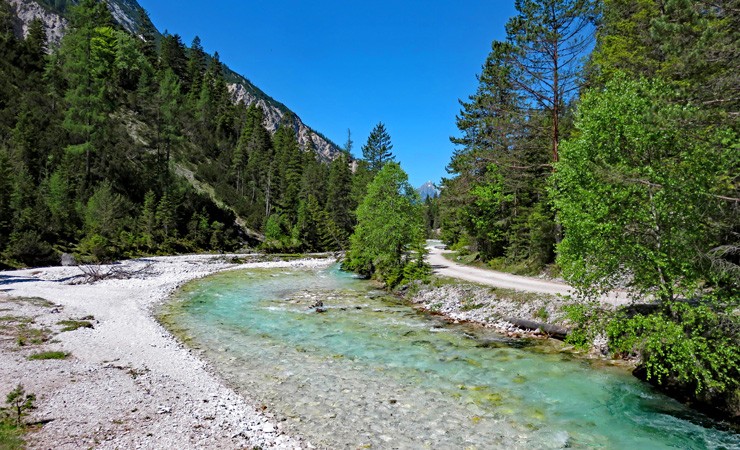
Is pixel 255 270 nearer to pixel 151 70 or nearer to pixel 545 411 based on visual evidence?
pixel 545 411

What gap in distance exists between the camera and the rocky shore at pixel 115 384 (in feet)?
23.7

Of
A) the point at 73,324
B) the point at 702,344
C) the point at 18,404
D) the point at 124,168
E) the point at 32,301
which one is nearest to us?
the point at 18,404

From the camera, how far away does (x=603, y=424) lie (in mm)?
8711

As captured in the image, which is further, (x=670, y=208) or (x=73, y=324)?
(x=73, y=324)

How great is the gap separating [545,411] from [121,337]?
550 inches

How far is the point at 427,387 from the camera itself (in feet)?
34.4

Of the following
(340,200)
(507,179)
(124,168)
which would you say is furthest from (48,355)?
(340,200)

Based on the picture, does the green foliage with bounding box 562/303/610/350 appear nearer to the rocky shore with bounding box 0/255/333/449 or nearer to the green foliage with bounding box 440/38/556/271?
the rocky shore with bounding box 0/255/333/449

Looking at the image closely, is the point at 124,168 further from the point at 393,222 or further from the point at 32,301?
the point at 393,222

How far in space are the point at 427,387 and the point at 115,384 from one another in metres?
7.99

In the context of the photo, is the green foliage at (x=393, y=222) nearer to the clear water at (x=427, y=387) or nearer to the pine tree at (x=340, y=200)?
the clear water at (x=427, y=387)

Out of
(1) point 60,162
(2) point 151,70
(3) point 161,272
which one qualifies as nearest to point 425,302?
(3) point 161,272

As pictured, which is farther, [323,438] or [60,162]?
[60,162]

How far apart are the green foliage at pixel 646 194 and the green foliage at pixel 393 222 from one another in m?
16.4
